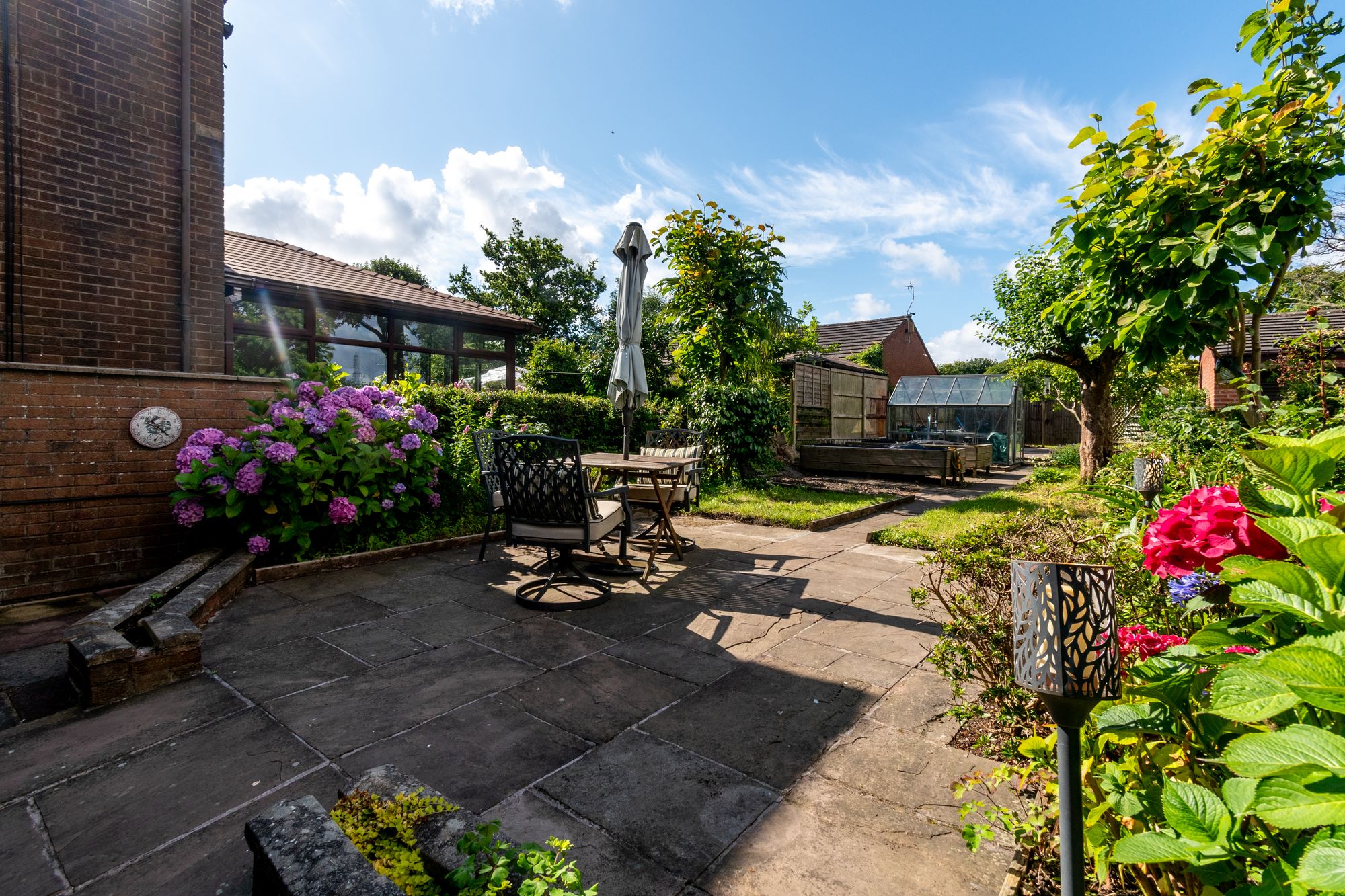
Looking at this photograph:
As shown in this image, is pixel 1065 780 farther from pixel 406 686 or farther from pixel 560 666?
pixel 406 686

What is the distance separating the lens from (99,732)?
7.62 ft

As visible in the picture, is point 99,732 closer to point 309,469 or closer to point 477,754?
point 477,754

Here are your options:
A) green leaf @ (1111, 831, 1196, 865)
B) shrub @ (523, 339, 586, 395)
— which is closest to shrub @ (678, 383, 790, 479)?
shrub @ (523, 339, 586, 395)

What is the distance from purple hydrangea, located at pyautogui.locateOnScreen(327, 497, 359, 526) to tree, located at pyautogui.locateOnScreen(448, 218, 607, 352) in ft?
105

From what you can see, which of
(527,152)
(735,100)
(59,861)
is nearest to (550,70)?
(735,100)

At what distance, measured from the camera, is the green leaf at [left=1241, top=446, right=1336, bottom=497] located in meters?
0.94

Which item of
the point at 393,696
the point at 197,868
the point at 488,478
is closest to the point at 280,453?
the point at 488,478

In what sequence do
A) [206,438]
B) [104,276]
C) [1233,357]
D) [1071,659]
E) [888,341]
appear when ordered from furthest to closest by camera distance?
[888,341] < [104,276] < [206,438] < [1233,357] < [1071,659]

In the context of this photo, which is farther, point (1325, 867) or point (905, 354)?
point (905, 354)

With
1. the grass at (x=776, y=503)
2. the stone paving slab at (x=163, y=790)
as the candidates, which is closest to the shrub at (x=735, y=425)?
the grass at (x=776, y=503)

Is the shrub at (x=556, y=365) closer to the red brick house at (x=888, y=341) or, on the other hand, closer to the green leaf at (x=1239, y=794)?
the red brick house at (x=888, y=341)

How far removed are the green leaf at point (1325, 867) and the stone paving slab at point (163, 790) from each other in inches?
97.6

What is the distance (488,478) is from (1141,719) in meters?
4.61

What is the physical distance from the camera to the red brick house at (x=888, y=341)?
2753 cm
